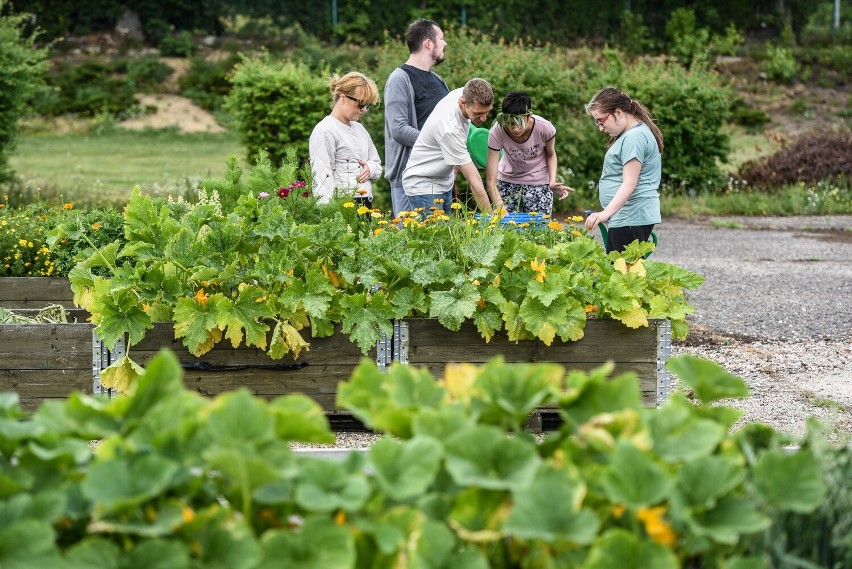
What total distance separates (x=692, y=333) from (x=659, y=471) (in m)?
5.36

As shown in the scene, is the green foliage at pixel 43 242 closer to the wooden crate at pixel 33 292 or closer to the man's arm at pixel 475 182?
the wooden crate at pixel 33 292

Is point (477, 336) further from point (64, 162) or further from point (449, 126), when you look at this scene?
point (64, 162)

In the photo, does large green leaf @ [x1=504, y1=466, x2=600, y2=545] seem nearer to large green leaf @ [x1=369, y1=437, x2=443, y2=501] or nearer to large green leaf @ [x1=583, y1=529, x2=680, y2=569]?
large green leaf @ [x1=583, y1=529, x2=680, y2=569]

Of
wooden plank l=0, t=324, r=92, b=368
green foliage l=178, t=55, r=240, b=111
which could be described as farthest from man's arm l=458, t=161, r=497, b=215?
green foliage l=178, t=55, r=240, b=111

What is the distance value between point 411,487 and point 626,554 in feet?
0.99

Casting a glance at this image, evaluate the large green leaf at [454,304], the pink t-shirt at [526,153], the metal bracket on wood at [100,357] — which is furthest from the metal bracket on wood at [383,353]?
the pink t-shirt at [526,153]

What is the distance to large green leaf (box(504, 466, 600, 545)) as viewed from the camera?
143 cm

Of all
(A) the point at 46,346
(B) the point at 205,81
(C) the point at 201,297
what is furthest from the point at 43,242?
(B) the point at 205,81

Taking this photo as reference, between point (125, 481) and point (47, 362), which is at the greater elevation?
point (125, 481)

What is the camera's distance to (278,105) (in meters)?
13.6

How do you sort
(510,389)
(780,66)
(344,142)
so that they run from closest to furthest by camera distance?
(510,389), (344,142), (780,66)

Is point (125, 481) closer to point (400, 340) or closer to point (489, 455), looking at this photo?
point (489, 455)

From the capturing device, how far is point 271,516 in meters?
1.60

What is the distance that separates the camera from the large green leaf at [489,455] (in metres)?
1.53
